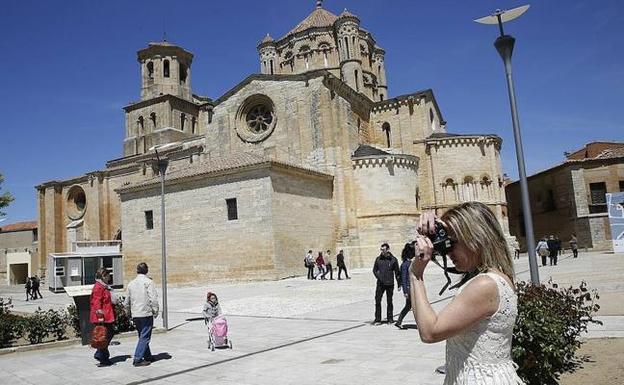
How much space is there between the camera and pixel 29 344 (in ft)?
30.1

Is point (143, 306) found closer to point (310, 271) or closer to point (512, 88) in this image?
point (512, 88)

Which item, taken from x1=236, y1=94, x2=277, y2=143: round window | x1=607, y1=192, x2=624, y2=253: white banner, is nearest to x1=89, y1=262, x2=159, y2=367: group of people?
x1=607, y1=192, x2=624, y2=253: white banner

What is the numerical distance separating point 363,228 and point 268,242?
7418 mm

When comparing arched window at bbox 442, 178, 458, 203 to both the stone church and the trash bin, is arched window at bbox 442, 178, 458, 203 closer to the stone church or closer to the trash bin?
the stone church

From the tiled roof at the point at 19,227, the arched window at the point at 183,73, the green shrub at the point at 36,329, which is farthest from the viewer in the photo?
the tiled roof at the point at 19,227

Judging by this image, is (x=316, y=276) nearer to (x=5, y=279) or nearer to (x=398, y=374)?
(x=398, y=374)

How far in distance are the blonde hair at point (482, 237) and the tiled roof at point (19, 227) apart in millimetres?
55597

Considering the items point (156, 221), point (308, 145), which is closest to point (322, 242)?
point (308, 145)

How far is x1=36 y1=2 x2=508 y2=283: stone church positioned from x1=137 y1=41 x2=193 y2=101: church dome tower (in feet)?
0.33

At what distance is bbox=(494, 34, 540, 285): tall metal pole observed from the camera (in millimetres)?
6863

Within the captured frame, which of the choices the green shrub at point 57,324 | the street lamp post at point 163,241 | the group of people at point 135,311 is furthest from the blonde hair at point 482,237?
the green shrub at point 57,324

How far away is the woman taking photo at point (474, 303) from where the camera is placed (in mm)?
1878

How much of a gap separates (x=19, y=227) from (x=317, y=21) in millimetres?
37897

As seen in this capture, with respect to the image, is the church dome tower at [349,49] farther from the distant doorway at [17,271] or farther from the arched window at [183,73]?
the distant doorway at [17,271]
